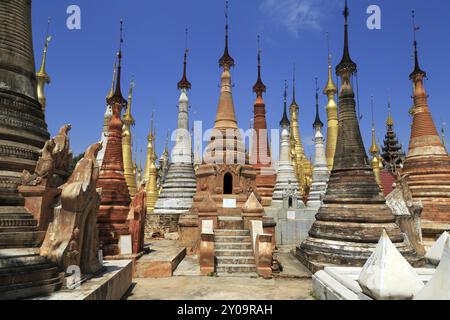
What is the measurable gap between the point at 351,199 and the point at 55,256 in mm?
11080

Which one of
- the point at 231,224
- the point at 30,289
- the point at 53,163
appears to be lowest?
the point at 30,289

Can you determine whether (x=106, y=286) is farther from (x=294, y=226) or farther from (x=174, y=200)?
(x=174, y=200)

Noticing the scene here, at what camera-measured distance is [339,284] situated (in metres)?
6.68

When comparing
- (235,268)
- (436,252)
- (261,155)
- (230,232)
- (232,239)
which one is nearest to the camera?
(436,252)

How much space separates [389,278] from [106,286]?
5628 millimetres

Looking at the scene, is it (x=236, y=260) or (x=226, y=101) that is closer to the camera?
(x=236, y=260)

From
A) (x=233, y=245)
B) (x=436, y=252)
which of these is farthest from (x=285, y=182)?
(x=436, y=252)

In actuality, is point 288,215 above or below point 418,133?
below

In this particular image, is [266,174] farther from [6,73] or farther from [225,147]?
[6,73]

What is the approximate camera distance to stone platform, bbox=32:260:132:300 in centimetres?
561
